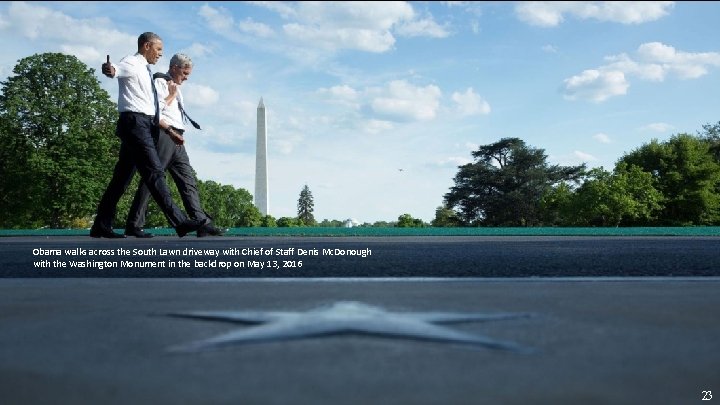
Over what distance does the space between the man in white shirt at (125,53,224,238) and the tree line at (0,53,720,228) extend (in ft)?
87.5

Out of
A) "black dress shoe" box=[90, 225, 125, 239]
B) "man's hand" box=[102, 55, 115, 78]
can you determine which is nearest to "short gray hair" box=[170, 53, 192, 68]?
"man's hand" box=[102, 55, 115, 78]

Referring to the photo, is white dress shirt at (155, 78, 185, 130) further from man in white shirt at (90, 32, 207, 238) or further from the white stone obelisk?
the white stone obelisk

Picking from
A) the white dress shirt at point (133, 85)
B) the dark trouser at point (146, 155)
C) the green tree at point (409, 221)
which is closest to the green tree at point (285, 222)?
the green tree at point (409, 221)

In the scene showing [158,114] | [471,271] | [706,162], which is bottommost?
[471,271]

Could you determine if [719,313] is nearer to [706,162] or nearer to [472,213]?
[706,162]

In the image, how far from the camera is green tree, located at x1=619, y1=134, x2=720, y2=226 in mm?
54500

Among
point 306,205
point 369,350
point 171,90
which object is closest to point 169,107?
point 171,90

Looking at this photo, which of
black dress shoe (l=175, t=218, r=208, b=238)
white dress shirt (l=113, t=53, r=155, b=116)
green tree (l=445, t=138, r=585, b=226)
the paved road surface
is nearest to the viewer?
the paved road surface

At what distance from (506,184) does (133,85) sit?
6052 centimetres

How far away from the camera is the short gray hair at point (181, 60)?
959 cm

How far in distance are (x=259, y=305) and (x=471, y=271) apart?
10.3 feet

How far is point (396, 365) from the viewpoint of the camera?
188 cm

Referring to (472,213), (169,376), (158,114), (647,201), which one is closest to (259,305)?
(169,376)

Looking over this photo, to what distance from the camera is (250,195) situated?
90.3 m
